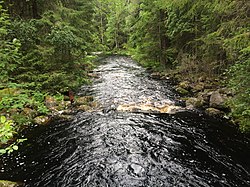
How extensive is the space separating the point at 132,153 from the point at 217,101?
5.71 metres

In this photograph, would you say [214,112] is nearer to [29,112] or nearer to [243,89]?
[243,89]

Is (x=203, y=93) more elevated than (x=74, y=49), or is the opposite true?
(x=74, y=49)

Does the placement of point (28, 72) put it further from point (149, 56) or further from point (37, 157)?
point (149, 56)

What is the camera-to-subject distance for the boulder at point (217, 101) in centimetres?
948

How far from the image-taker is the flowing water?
4977 mm

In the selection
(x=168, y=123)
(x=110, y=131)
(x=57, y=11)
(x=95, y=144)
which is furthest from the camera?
(x=57, y=11)

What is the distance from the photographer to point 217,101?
9.70 m

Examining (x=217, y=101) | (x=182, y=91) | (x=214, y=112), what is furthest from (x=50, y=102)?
(x=217, y=101)

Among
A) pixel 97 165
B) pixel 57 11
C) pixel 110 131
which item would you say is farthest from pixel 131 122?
pixel 57 11

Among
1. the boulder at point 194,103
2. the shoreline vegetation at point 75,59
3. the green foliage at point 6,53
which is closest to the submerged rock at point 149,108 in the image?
the boulder at point 194,103

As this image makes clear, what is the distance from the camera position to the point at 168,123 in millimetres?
8250

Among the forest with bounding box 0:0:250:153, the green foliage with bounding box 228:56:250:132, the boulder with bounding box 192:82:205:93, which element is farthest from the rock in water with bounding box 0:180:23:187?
the boulder with bounding box 192:82:205:93

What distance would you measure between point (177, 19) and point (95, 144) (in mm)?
13001

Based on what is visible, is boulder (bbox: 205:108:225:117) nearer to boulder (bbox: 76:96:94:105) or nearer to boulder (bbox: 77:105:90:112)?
boulder (bbox: 77:105:90:112)
